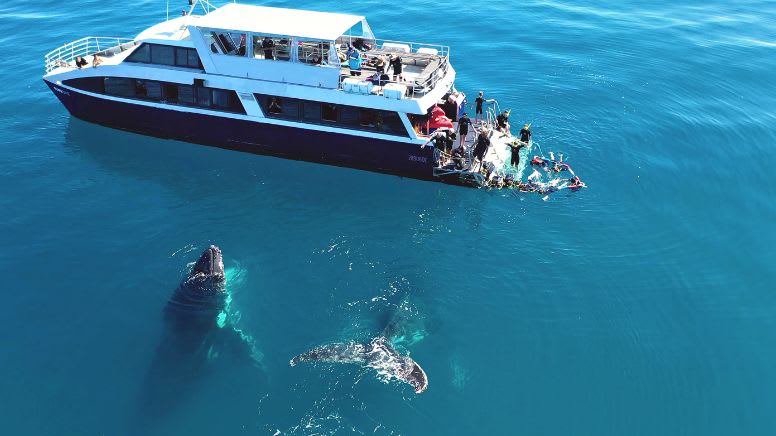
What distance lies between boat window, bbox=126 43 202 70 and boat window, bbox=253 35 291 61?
3.61m

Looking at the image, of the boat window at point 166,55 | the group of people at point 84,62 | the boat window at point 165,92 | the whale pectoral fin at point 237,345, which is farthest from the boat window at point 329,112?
the whale pectoral fin at point 237,345

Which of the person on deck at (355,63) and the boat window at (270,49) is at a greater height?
the boat window at (270,49)

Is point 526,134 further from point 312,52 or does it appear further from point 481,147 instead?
point 312,52

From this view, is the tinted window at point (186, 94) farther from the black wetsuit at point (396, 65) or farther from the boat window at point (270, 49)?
the black wetsuit at point (396, 65)

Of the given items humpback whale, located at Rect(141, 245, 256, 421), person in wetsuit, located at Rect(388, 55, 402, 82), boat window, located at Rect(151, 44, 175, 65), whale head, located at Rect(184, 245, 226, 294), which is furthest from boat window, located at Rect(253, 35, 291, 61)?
whale head, located at Rect(184, 245, 226, 294)

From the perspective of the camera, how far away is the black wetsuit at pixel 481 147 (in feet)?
116

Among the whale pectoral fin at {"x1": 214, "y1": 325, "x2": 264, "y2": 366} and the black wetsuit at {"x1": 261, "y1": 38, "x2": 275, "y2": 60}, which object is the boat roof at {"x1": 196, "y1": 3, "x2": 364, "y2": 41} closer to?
the black wetsuit at {"x1": 261, "y1": 38, "x2": 275, "y2": 60}

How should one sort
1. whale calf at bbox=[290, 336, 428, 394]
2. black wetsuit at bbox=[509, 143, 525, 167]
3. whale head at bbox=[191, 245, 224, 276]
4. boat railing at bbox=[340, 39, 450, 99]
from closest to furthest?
1. whale calf at bbox=[290, 336, 428, 394]
2. whale head at bbox=[191, 245, 224, 276]
3. boat railing at bbox=[340, 39, 450, 99]
4. black wetsuit at bbox=[509, 143, 525, 167]

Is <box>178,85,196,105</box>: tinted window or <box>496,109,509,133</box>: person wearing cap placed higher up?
<box>178,85,196,105</box>: tinted window

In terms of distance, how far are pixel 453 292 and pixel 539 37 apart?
34473mm

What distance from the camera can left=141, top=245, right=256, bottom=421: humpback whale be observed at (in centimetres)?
2408

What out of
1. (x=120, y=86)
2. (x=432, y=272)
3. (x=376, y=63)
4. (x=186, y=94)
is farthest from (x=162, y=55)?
(x=432, y=272)

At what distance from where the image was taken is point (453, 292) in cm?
2905

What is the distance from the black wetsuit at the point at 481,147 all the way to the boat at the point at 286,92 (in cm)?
77
